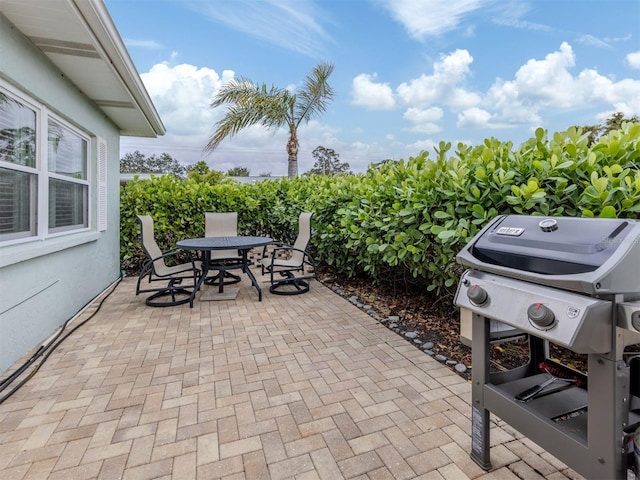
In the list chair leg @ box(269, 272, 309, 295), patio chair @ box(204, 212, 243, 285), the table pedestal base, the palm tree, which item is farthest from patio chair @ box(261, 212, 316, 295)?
the palm tree

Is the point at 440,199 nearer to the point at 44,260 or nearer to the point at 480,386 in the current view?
the point at 480,386

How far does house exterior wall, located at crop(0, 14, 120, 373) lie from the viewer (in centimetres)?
273

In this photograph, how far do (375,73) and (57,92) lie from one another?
39.9ft

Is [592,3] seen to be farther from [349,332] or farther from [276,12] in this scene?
[349,332]

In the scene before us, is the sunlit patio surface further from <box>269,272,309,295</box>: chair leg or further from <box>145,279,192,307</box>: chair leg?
<box>269,272,309,295</box>: chair leg

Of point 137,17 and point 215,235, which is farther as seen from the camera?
point 215,235

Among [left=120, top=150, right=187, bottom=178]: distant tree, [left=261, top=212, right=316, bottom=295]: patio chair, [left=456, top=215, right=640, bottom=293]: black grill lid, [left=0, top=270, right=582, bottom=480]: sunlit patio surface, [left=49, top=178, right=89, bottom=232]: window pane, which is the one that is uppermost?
[left=120, top=150, right=187, bottom=178]: distant tree

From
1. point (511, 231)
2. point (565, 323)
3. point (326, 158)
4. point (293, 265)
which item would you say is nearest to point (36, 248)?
point (293, 265)

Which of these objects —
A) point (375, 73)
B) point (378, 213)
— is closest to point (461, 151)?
point (378, 213)

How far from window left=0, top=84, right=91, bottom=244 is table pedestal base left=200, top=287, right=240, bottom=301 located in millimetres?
1900

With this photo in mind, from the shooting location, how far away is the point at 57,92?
141 inches

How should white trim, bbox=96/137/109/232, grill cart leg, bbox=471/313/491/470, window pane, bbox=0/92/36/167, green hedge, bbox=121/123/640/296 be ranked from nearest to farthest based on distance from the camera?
grill cart leg, bbox=471/313/491/470, green hedge, bbox=121/123/640/296, window pane, bbox=0/92/36/167, white trim, bbox=96/137/109/232

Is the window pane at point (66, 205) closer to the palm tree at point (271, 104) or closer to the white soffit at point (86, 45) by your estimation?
the white soffit at point (86, 45)

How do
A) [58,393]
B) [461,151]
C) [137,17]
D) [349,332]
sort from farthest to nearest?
[137,17], [349,332], [461,151], [58,393]
